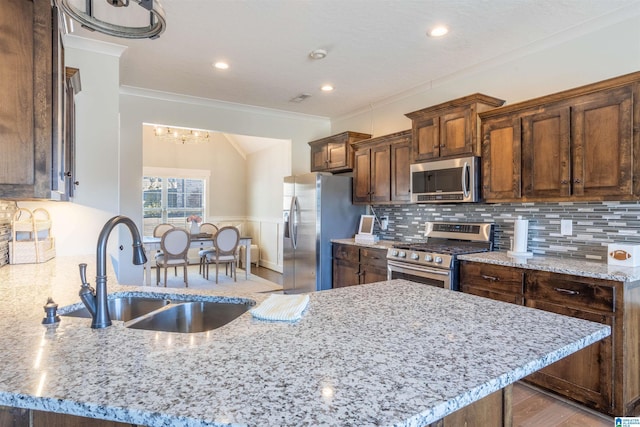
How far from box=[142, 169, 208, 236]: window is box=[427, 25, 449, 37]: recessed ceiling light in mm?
6460

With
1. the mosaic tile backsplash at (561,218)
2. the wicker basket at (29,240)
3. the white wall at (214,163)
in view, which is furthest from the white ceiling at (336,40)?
the white wall at (214,163)

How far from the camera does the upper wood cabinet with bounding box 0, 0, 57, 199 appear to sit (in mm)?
1341

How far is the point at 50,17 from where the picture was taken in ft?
4.64

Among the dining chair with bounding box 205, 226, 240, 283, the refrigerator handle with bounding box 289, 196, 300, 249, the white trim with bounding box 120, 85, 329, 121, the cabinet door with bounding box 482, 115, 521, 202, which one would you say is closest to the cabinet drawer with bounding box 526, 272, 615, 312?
the cabinet door with bounding box 482, 115, 521, 202

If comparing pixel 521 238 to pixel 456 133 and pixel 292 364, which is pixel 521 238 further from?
pixel 292 364

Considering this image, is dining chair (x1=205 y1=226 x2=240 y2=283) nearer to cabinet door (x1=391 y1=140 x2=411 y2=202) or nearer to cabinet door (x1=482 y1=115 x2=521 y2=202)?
cabinet door (x1=391 y1=140 x2=411 y2=202)

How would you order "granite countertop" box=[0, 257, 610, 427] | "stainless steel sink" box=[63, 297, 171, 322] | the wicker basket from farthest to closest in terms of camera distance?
1. the wicker basket
2. "stainless steel sink" box=[63, 297, 171, 322]
3. "granite countertop" box=[0, 257, 610, 427]

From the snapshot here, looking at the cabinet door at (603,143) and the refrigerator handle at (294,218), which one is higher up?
the cabinet door at (603,143)

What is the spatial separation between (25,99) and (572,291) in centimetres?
304

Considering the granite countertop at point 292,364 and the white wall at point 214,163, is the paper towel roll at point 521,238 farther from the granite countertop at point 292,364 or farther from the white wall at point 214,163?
the white wall at point 214,163

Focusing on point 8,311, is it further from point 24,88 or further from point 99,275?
point 24,88

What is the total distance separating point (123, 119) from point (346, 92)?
2670 mm

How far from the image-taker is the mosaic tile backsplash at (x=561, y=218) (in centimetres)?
270

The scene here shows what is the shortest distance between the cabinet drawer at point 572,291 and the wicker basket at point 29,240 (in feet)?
11.2
